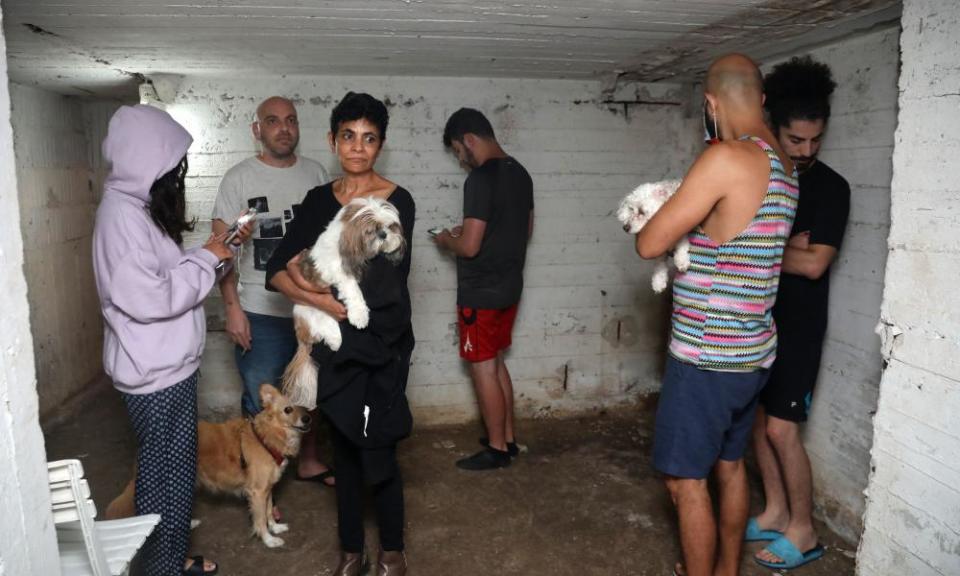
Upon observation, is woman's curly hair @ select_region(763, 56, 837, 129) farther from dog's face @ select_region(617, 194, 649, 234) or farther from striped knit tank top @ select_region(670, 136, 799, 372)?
dog's face @ select_region(617, 194, 649, 234)

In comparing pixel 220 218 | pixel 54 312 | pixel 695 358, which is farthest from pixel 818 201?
pixel 54 312

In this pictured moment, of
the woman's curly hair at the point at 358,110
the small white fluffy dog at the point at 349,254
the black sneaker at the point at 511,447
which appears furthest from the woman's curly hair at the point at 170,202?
the black sneaker at the point at 511,447

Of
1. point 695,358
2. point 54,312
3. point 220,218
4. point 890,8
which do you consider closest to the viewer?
point 695,358

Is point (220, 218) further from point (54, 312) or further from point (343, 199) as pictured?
point (54, 312)

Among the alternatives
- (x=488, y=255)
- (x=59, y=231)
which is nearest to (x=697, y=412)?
(x=488, y=255)

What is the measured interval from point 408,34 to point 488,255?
138 centimetres

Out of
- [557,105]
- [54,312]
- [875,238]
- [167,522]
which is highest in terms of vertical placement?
[557,105]

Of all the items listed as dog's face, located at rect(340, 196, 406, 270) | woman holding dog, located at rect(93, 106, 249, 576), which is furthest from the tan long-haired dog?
dog's face, located at rect(340, 196, 406, 270)

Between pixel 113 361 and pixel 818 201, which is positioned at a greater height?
pixel 818 201

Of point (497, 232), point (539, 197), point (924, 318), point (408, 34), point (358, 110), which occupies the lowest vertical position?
point (924, 318)

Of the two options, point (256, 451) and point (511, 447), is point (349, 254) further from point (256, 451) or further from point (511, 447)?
point (511, 447)

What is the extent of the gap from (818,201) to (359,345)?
216 cm

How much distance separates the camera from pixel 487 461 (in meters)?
4.28

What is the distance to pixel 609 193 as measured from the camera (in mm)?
5039
